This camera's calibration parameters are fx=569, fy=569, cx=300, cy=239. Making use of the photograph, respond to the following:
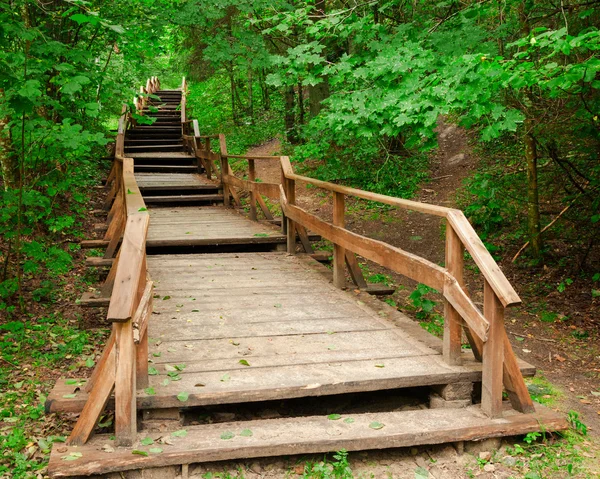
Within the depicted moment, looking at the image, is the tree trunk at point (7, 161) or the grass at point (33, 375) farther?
the tree trunk at point (7, 161)

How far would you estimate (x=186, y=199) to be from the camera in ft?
37.3

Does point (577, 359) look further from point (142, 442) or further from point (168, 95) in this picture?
point (168, 95)

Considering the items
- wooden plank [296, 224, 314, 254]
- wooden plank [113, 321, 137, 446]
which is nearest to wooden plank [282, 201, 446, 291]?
wooden plank [296, 224, 314, 254]

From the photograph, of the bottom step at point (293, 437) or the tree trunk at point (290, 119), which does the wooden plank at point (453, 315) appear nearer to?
the bottom step at point (293, 437)

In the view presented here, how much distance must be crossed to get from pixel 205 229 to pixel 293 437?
5702 millimetres

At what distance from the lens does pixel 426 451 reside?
3.51 metres

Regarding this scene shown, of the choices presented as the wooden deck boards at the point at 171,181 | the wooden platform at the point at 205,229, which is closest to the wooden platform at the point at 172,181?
the wooden deck boards at the point at 171,181

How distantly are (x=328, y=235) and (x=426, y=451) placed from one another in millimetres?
2962

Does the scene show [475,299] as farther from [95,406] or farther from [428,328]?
[95,406]

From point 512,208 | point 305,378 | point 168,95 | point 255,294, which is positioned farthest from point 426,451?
point 168,95

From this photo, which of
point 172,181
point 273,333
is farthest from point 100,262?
point 172,181

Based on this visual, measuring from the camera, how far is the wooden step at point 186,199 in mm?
11156

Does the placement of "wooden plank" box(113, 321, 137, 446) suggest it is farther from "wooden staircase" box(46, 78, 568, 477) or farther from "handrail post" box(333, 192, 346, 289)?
"handrail post" box(333, 192, 346, 289)

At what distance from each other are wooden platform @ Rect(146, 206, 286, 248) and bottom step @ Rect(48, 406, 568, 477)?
442 centimetres
